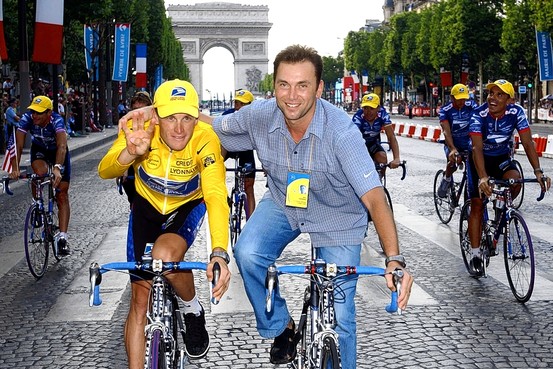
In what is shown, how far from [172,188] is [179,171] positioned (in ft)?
0.37

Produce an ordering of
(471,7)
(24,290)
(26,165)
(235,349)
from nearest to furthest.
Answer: (235,349)
(24,290)
(26,165)
(471,7)

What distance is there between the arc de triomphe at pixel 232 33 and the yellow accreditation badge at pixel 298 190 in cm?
13110

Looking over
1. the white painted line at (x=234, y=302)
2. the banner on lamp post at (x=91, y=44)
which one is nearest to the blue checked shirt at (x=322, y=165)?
the white painted line at (x=234, y=302)

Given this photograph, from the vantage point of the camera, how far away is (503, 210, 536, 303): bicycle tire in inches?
305

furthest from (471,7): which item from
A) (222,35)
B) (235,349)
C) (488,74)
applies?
(222,35)

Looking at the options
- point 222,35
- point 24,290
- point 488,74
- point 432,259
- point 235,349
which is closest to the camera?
point 235,349

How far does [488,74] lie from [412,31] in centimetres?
814

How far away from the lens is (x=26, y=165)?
72.0ft

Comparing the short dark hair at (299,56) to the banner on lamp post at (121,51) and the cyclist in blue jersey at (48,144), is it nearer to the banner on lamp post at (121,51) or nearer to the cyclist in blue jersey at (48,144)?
the cyclist in blue jersey at (48,144)

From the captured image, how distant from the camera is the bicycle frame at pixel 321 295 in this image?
12.6 feet

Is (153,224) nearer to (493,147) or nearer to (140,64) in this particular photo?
(493,147)

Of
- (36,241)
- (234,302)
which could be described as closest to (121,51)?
(36,241)

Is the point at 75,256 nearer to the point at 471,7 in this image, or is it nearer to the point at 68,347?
the point at 68,347

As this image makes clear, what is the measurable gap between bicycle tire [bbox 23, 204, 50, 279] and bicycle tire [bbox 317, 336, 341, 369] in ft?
18.3
